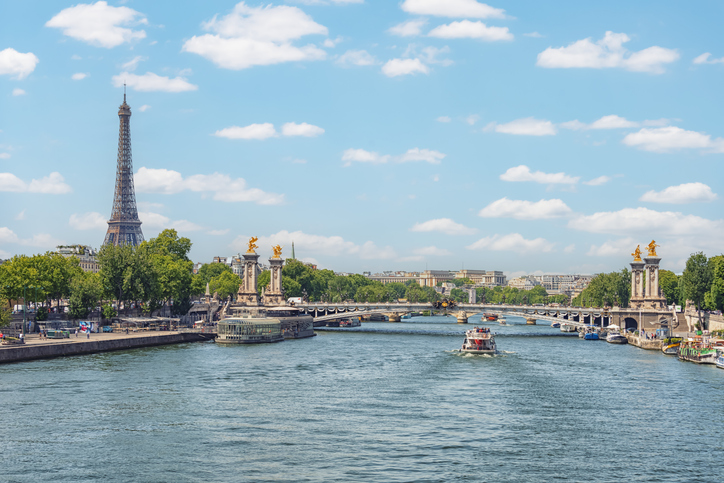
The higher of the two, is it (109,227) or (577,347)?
(109,227)

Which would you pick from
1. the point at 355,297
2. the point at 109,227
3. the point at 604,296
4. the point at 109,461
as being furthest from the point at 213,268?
the point at 109,461

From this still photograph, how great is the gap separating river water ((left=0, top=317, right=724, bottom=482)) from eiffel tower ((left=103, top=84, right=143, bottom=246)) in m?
99.6

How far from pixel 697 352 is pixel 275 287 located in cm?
6579

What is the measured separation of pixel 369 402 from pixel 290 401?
4131 millimetres

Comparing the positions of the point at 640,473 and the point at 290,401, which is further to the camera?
the point at 290,401

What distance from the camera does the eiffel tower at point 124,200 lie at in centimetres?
15350

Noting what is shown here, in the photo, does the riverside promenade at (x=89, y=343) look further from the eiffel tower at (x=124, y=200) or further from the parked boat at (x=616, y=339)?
the eiffel tower at (x=124, y=200)

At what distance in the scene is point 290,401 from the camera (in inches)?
1679

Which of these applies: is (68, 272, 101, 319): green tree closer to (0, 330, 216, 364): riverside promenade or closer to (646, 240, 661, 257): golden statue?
(0, 330, 216, 364): riverside promenade

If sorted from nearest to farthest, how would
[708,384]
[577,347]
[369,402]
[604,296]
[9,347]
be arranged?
Answer: [369,402], [708,384], [9,347], [577,347], [604,296]

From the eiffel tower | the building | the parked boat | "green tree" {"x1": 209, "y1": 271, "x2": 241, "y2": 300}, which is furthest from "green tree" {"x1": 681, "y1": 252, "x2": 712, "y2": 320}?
the building

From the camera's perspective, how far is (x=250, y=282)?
110m

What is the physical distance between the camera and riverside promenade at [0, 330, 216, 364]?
54.6 metres

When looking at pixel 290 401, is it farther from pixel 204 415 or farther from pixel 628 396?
pixel 628 396
